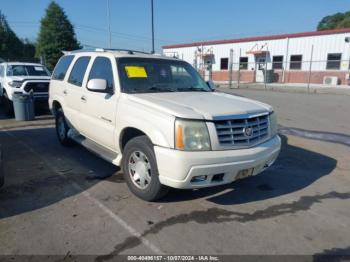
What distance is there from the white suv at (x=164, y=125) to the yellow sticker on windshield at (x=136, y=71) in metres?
0.01

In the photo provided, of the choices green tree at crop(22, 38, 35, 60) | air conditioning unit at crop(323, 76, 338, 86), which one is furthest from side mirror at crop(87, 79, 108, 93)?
green tree at crop(22, 38, 35, 60)

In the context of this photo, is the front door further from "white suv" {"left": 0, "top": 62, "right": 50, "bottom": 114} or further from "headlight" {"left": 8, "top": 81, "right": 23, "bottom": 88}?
"headlight" {"left": 8, "top": 81, "right": 23, "bottom": 88}

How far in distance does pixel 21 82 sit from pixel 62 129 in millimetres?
5590

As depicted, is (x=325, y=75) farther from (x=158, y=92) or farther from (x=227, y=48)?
(x=158, y=92)

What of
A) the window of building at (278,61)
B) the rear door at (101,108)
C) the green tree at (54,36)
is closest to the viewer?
the rear door at (101,108)

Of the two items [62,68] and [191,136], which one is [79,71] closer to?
[62,68]

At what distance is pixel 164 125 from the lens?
357cm

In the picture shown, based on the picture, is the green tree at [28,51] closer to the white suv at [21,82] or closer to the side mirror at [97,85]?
the white suv at [21,82]

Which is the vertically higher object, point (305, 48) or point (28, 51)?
point (28, 51)

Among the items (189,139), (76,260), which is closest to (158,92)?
(189,139)

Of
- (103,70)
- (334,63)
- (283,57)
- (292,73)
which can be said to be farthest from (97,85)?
(283,57)

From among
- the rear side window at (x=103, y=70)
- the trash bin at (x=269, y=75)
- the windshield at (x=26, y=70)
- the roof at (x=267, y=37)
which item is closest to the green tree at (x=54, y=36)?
the roof at (x=267, y=37)

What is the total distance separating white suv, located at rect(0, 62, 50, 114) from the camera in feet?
36.1

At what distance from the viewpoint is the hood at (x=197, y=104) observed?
360 cm
